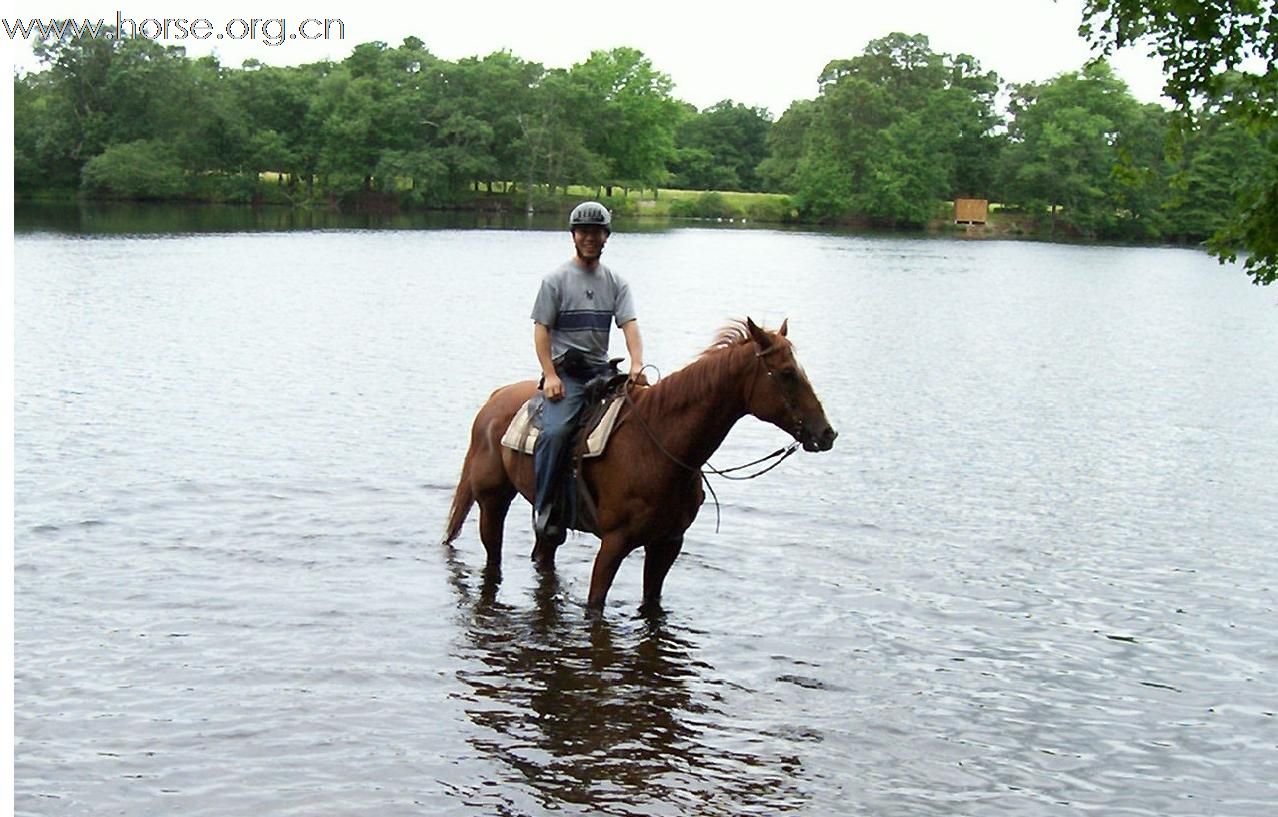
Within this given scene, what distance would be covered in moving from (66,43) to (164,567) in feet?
365

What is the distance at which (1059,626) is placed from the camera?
1180cm

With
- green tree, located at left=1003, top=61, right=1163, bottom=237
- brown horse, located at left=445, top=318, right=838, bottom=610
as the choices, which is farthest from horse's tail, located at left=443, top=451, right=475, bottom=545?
green tree, located at left=1003, top=61, right=1163, bottom=237

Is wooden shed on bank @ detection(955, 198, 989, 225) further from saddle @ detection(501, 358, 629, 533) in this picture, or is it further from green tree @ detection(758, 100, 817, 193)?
saddle @ detection(501, 358, 629, 533)

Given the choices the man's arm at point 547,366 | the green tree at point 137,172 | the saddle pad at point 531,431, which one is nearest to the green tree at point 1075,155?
the green tree at point 137,172

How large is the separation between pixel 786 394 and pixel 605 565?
2.03 m

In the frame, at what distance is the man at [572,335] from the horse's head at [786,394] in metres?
1.07

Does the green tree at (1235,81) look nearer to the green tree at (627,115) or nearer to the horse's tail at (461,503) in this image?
the horse's tail at (461,503)

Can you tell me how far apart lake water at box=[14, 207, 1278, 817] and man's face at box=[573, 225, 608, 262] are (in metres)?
2.82

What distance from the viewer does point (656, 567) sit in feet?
36.2

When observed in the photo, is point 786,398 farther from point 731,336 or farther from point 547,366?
point 547,366

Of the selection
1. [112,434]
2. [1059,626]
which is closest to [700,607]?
[1059,626]

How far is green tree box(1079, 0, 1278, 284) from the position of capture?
7844 mm

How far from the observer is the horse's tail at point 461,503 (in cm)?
1229

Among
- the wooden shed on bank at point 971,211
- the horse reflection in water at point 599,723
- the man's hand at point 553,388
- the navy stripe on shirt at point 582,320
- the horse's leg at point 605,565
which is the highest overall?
the wooden shed on bank at point 971,211
